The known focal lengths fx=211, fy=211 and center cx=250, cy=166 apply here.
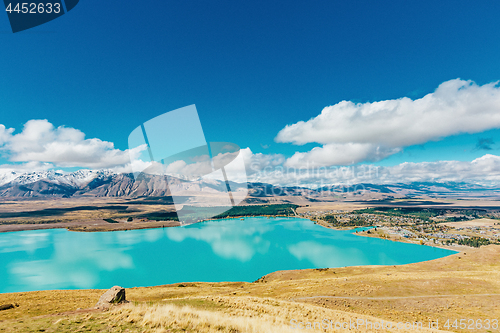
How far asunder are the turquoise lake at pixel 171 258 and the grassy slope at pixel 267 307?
19.1 metres

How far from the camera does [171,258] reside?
64.6 meters

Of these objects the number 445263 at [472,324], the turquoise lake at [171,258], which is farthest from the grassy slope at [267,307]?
the turquoise lake at [171,258]

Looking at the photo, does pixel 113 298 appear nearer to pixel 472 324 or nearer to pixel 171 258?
pixel 472 324

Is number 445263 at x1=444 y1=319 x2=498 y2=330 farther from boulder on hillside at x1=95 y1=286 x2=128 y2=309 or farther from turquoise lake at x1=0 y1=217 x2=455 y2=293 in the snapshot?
turquoise lake at x1=0 y1=217 x2=455 y2=293

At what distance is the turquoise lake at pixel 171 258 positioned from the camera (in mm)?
46031

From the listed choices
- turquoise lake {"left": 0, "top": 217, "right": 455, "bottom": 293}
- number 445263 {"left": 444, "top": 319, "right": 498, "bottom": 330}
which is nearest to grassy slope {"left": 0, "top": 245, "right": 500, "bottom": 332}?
number 445263 {"left": 444, "top": 319, "right": 498, "bottom": 330}

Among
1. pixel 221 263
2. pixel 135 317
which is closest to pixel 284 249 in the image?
pixel 221 263

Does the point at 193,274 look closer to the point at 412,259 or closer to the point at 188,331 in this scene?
the point at 188,331

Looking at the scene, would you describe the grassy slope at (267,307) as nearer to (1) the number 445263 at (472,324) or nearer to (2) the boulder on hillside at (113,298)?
(1) the number 445263 at (472,324)

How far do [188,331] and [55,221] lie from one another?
18403 cm

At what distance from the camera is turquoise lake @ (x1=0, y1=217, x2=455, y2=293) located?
4603 cm

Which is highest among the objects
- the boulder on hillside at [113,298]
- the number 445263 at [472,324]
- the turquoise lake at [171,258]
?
the boulder on hillside at [113,298]

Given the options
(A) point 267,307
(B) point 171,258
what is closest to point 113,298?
(A) point 267,307

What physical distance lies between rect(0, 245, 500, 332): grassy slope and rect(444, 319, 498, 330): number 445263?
0.62 meters
